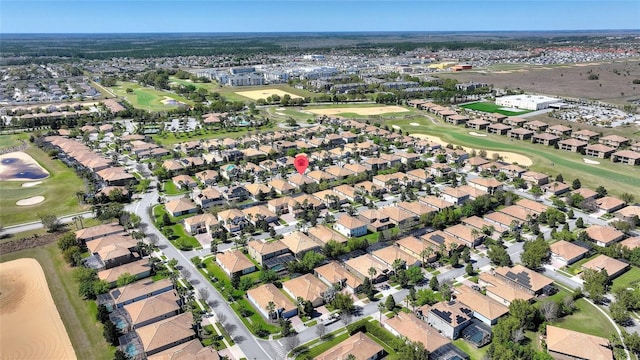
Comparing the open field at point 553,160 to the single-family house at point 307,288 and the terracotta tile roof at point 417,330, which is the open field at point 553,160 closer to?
the terracotta tile roof at point 417,330

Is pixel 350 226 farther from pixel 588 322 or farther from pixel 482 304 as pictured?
pixel 588 322

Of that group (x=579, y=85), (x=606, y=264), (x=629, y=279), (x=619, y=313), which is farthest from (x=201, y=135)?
(x=579, y=85)

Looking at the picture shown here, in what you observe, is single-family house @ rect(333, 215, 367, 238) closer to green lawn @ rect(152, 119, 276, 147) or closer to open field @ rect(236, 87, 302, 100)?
green lawn @ rect(152, 119, 276, 147)

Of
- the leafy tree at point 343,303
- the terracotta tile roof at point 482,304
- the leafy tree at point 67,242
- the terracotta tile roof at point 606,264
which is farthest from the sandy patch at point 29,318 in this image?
the terracotta tile roof at point 606,264

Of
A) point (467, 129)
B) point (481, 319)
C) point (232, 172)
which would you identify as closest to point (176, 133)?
point (232, 172)

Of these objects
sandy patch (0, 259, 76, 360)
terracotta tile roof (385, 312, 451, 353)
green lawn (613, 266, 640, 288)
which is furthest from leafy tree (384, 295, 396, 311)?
sandy patch (0, 259, 76, 360)

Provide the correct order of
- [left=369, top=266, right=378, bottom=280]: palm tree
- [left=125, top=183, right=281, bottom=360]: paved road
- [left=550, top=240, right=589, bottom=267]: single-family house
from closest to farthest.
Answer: [left=125, top=183, right=281, bottom=360]: paved road
[left=369, top=266, right=378, bottom=280]: palm tree
[left=550, top=240, right=589, bottom=267]: single-family house

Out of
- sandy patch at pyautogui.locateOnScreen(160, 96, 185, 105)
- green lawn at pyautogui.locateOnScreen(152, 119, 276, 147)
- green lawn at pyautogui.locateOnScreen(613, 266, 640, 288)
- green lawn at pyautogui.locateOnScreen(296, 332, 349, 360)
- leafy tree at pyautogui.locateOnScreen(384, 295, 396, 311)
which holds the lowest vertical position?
green lawn at pyautogui.locateOnScreen(296, 332, 349, 360)
